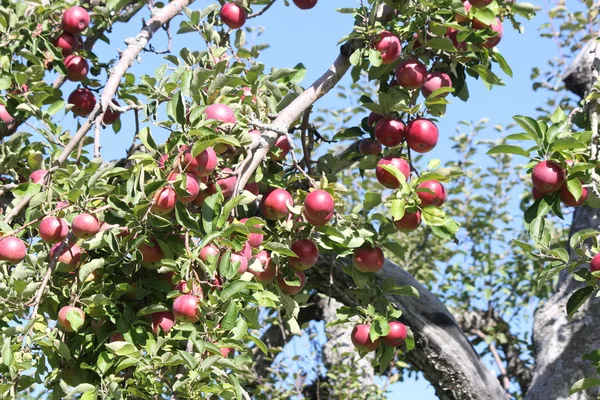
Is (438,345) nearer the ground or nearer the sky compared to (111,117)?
nearer the ground

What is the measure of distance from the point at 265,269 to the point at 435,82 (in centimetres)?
69

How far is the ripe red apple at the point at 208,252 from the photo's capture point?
1.70m

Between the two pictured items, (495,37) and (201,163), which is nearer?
(201,163)

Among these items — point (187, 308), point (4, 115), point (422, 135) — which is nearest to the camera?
point (187, 308)

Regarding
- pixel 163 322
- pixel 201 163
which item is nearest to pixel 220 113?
pixel 201 163

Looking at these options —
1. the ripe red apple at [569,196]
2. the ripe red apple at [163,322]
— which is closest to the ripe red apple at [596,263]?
the ripe red apple at [569,196]

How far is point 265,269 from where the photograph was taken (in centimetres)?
196

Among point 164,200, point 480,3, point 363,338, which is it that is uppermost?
point 480,3

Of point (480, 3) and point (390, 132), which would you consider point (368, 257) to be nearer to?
point (390, 132)

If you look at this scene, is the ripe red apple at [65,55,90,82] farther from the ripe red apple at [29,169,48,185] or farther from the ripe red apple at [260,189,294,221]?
the ripe red apple at [260,189,294,221]

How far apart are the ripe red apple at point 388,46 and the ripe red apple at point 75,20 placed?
3.42 ft

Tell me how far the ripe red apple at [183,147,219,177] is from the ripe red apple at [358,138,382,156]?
2.21 feet

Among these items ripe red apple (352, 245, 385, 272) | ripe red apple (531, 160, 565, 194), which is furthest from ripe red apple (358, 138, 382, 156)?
ripe red apple (531, 160, 565, 194)

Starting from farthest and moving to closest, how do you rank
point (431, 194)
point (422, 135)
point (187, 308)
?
point (422, 135) < point (431, 194) < point (187, 308)
